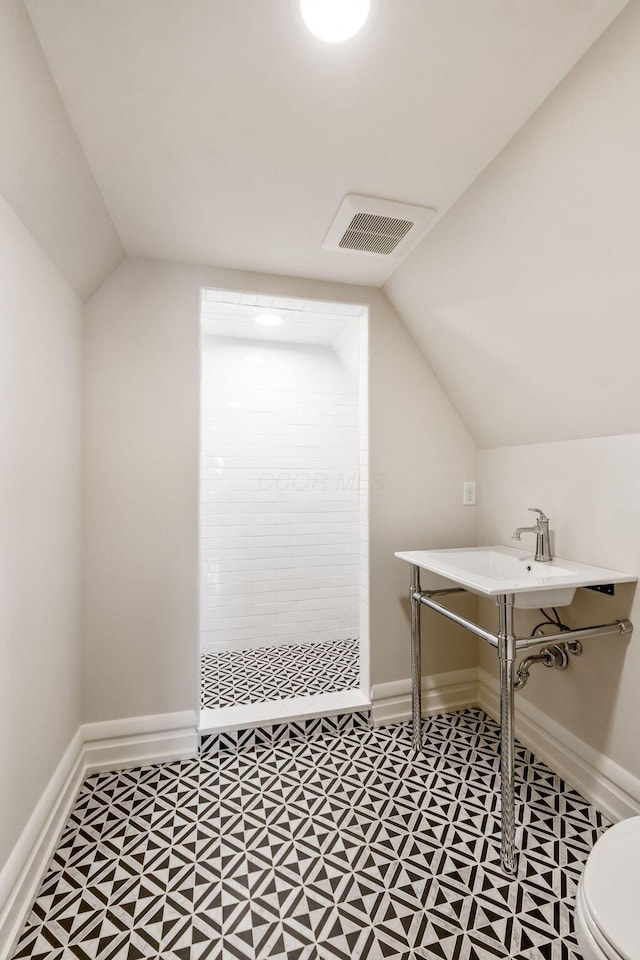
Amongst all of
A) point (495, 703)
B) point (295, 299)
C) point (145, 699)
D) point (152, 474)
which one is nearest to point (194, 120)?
point (295, 299)

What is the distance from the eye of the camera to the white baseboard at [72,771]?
1.25 meters

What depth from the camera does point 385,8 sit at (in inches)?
38.9

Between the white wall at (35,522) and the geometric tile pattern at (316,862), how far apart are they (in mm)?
307

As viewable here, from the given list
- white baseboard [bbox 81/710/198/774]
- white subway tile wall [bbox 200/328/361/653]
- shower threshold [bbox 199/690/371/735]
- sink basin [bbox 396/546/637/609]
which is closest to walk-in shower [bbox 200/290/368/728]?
white subway tile wall [bbox 200/328/361/653]

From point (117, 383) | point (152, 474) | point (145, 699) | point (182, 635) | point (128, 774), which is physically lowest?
point (128, 774)

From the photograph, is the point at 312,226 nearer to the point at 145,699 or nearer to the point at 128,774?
the point at 145,699

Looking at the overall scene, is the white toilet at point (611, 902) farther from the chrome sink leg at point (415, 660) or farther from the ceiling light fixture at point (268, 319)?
the ceiling light fixture at point (268, 319)

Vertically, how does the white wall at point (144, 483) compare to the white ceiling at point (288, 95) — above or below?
below

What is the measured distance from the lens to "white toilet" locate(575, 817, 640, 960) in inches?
31.1

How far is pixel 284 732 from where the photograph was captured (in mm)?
2209

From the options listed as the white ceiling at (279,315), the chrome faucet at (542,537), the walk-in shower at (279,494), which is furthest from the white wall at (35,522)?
the chrome faucet at (542,537)

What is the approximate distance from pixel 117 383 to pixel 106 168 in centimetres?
83

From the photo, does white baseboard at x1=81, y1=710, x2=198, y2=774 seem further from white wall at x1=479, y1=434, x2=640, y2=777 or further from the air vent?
the air vent

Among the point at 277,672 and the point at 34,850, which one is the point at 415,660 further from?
the point at 34,850
